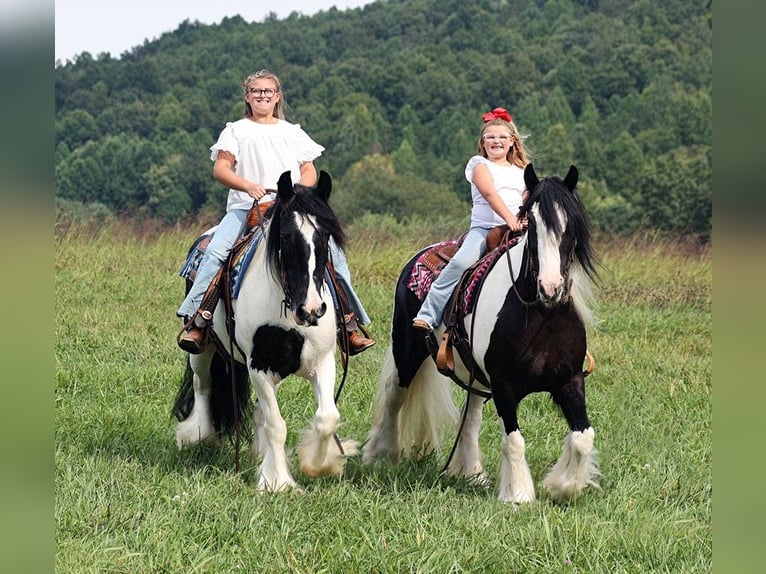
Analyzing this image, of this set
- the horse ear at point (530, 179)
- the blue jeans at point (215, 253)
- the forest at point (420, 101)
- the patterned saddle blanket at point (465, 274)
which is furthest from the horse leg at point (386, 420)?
the forest at point (420, 101)

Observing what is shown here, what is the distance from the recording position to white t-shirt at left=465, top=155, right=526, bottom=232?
6.51 meters

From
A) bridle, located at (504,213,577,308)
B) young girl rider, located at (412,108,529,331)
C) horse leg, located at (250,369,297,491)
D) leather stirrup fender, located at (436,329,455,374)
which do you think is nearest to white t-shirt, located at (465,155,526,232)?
young girl rider, located at (412,108,529,331)

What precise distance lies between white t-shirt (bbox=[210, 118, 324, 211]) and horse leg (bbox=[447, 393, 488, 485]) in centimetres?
193

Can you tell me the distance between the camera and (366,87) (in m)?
67.6

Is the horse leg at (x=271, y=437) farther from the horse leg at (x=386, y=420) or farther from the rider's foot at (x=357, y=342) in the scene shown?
the horse leg at (x=386, y=420)

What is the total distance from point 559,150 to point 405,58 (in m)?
19.1

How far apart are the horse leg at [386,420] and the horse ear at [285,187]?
6.33 feet

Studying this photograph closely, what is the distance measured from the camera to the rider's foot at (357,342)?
21.1ft

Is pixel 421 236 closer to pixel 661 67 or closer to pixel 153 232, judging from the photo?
pixel 153 232

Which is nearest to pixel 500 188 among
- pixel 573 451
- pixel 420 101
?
pixel 573 451

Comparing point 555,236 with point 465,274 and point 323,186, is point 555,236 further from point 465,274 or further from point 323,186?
point 323,186

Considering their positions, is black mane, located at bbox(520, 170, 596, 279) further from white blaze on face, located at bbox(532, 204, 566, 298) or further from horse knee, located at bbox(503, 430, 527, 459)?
horse knee, located at bbox(503, 430, 527, 459)

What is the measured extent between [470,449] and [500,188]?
→ 68.4 inches
